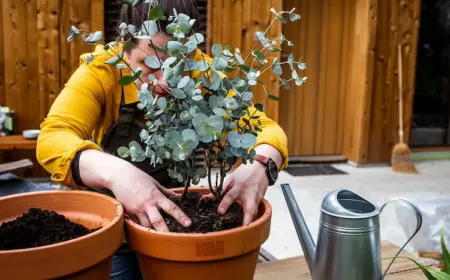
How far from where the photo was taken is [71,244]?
81cm

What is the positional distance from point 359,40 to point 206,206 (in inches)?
190

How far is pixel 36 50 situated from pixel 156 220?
3.99 metres

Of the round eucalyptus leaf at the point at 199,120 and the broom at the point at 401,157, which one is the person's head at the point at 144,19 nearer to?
the round eucalyptus leaf at the point at 199,120

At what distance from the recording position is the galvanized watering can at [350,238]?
0.99m

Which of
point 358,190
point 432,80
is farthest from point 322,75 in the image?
point 358,190

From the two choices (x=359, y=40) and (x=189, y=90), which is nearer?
(x=189, y=90)

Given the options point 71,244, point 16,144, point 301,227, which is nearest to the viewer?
point 71,244

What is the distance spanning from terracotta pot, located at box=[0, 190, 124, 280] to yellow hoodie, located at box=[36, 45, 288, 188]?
105 mm

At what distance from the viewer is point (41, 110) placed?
181 inches

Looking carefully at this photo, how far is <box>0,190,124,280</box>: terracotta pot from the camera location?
2.56ft

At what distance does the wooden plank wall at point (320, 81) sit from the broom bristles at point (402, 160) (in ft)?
2.13

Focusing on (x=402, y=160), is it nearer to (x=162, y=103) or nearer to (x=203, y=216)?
(x=203, y=216)

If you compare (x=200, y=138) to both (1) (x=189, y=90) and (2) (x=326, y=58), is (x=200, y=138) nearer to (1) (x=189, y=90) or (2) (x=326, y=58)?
(1) (x=189, y=90)

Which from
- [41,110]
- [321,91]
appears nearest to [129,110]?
[41,110]
